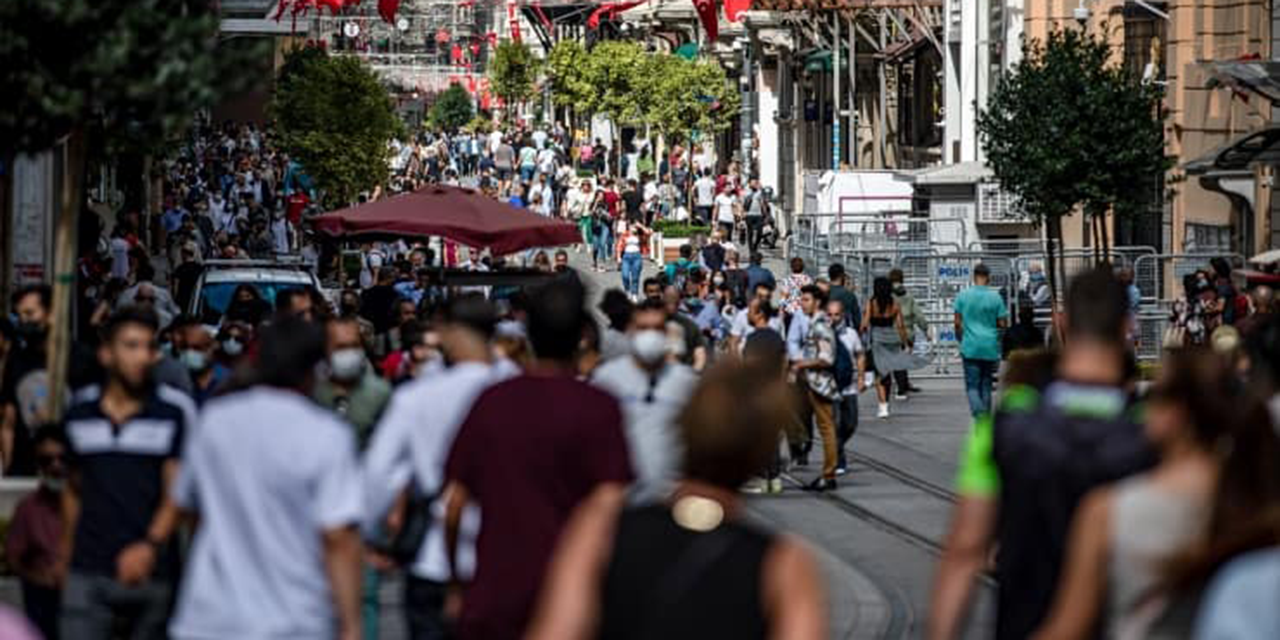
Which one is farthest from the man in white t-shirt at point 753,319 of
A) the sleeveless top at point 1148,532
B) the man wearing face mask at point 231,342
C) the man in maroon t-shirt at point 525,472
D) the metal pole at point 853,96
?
the metal pole at point 853,96

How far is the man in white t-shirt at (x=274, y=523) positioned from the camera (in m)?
7.70

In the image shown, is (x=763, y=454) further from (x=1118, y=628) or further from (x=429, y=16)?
(x=429, y=16)

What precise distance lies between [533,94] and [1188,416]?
10785 cm

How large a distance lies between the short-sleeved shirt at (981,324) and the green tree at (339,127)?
86.2ft

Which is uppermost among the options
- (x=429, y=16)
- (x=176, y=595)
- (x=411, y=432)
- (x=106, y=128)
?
(x=429, y=16)

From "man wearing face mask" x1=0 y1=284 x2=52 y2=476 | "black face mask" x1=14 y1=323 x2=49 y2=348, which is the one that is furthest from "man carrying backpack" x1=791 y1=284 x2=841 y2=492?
"black face mask" x1=14 y1=323 x2=49 y2=348

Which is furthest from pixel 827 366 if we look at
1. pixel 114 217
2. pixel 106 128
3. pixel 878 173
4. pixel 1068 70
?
pixel 878 173

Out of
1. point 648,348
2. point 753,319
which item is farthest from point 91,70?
point 753,319

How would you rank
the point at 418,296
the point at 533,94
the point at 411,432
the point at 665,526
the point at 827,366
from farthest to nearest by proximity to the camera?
the point at 533,94 < the point at 418,296 < the point at 827,366 < the point at 411,432 < the point at 665,526

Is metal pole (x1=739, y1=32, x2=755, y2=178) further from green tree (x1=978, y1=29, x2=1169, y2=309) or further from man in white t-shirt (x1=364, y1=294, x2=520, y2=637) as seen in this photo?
man in white t-shirt (x1=364, y1=294, x2=520, y2=637)

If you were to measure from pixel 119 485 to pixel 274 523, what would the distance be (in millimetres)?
1684

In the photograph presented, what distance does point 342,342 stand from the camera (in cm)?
1204

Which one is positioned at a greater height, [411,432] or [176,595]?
[411,432]

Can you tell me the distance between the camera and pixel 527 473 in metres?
7.69
